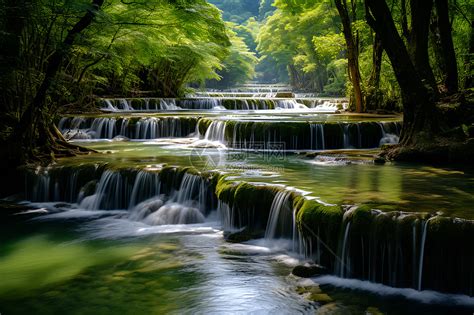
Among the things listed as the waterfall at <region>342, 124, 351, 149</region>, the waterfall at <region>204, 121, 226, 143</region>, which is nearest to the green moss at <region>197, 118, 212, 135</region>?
the waterfall at <region>204, 121, 226, 143</region>

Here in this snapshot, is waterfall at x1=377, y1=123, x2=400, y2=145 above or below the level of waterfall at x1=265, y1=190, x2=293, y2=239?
above

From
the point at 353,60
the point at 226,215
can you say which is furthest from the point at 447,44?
the point at 226,215

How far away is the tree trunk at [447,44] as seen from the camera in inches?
527

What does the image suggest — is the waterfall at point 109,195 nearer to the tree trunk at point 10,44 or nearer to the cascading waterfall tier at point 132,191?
the cascading waterfall tier at point 132,191

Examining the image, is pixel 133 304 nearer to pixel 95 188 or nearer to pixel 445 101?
pixel 95 188

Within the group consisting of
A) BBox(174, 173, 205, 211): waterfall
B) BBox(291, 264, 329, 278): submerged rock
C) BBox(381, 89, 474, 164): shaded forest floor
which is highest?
BBox(381, 89, 474, 164): shaded forest floor

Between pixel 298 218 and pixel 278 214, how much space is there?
803mm

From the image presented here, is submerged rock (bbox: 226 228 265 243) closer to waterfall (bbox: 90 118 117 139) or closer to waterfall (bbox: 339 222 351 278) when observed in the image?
waterfall (bbox: 339 222 351 278)

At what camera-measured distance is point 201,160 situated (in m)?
12.4

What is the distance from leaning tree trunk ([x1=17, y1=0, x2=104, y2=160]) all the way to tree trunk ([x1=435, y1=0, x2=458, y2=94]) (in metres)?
8.75

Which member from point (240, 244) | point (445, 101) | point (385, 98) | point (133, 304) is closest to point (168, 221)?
point (240, 244)

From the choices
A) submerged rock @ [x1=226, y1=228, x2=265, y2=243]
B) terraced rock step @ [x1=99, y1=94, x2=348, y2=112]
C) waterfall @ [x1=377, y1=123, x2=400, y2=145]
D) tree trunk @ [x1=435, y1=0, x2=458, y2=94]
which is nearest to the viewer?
submerged rock @ [x1=226, y1=228, x2=265, y2=243]

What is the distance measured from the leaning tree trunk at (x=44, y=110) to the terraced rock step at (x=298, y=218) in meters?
0.93

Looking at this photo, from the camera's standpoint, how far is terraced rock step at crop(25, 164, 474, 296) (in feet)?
19.8
